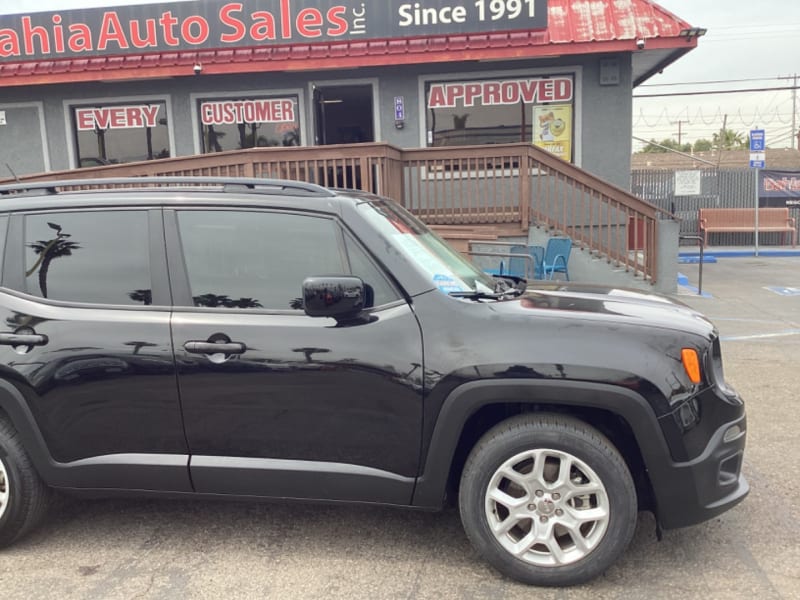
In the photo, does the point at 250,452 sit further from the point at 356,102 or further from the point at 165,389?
the point at 356,102

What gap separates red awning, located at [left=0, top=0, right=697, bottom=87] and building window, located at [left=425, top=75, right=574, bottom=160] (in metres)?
0.71

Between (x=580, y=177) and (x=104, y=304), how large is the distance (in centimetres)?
771

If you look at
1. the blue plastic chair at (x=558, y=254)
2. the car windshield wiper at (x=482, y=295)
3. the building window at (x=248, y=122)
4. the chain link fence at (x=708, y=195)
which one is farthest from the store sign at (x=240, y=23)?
the chain link fence at (x=708, y=195)

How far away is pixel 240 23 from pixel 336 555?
10.1 m

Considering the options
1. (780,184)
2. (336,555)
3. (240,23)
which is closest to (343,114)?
(240,23)

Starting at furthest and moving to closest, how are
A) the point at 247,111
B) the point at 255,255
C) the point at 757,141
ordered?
the point at 757,141
the point at 247,111
the point at 255,255

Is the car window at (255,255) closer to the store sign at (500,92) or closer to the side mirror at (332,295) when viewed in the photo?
the side mirror at (332,295)

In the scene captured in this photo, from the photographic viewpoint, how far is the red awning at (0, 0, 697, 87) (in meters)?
10.8

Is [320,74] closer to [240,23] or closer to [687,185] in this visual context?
[240,23]

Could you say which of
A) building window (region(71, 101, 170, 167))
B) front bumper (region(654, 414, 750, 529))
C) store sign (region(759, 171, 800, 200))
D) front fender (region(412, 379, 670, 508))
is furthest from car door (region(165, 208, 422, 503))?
store sign (region(759, 171, 800, 200))

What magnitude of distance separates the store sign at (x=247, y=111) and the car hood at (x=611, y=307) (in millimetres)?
9335

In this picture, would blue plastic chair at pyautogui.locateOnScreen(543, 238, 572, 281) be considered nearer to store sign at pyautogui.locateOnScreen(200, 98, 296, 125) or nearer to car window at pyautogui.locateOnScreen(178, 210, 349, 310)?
store sign at pyautogui.locateOnScreen(200, 98, 296, 125)

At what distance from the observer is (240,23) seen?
444 inches

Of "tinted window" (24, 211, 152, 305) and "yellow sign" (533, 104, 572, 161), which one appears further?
"yellow sign" (533, 104, 572, 161)
